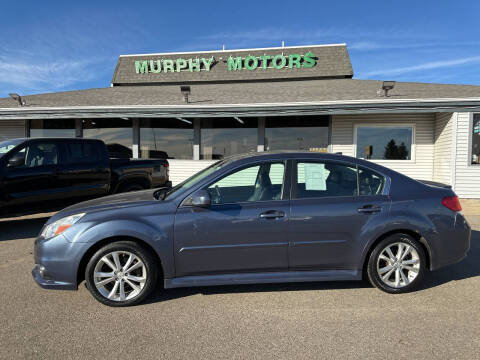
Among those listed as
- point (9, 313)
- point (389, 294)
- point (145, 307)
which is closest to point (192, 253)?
point (145, 307)

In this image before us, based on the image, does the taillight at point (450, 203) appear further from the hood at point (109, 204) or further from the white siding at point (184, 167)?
the white siding at point (184, 167)

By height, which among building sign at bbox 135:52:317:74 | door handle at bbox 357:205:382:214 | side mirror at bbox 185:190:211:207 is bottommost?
door handle at bbox 357:205:382:214

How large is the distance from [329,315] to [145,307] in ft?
5.87

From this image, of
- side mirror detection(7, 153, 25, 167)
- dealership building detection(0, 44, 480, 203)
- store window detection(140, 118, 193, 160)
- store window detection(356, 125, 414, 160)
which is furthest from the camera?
store window detection(140, 118, 193, 160)

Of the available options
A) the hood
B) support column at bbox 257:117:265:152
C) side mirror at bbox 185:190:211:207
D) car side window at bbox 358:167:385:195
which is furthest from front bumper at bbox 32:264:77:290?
support column at bbox 257:117:265:152

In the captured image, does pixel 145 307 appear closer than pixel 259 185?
Yes

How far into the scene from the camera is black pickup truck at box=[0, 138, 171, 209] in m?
5.88

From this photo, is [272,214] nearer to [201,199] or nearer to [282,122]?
[201,199]

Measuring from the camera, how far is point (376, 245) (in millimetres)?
3506

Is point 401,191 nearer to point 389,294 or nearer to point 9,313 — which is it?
point 389,294

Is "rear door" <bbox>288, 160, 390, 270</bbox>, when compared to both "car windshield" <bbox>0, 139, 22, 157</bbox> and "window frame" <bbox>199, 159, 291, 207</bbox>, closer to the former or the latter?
"window frame" <bbox>199, 159, 291, 207</bbox>

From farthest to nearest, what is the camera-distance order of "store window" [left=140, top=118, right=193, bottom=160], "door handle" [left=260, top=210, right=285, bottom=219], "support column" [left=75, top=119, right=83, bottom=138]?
1. "support column" [left=75, top=119, right=83, bottom=138]
2. "store window" [left=140, top=118, right=193, bottom=160]
3. "door handle" [left=260, top=210, right=285, bottom=219]

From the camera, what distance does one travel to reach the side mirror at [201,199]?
3.20 m

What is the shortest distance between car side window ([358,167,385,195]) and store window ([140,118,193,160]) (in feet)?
32.1
